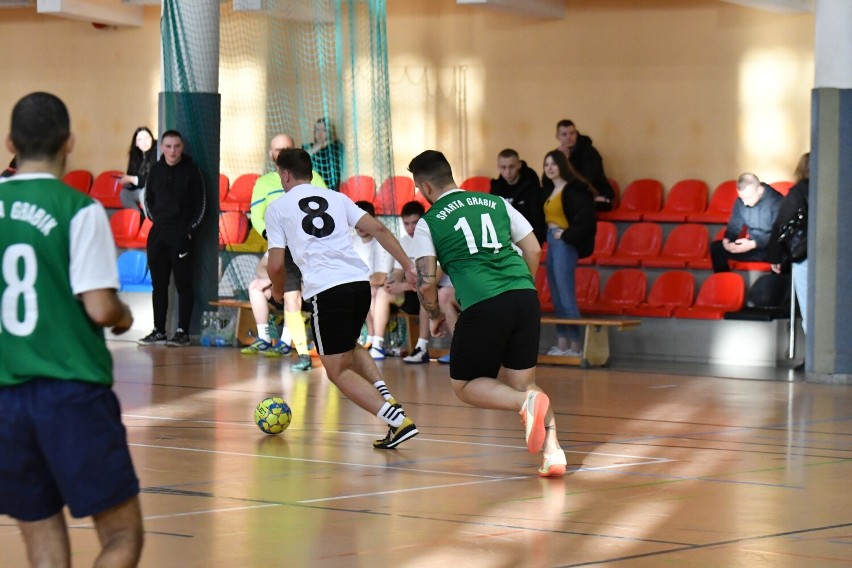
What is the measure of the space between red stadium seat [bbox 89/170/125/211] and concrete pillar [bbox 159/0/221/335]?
10.7 feet

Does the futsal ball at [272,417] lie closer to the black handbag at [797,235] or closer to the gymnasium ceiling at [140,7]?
the black handbag at [797,235]

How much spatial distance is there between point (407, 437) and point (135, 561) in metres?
4.20

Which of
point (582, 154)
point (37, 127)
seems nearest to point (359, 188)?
point (582, 154)

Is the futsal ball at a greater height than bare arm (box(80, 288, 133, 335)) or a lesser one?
lesser

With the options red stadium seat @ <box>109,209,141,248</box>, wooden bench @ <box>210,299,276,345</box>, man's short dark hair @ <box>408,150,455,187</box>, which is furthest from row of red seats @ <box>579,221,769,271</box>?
man's short dark hair @ <box>408,150,455,187</box>

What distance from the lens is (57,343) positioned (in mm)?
3652

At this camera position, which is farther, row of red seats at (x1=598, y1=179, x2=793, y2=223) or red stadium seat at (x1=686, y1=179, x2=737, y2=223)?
row of red seats at (x1=598, y1=179, x2=793, y2=223)

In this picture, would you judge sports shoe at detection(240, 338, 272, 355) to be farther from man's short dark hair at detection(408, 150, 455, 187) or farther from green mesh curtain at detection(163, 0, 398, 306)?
man's short dark hair at detection(408, 150, 455, 187)

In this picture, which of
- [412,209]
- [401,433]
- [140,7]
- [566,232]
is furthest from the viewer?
[140,7]

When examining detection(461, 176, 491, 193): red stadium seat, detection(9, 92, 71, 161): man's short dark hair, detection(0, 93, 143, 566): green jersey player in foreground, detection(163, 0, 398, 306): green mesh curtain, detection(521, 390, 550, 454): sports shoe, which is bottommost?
detection(521, 390, 550, 454): sports shoe

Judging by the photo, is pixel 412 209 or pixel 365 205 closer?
pixel 365 205

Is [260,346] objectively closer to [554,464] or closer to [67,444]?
[554,464]

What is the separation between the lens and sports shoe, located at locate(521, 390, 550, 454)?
6.91 m

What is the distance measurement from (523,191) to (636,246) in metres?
1.89
